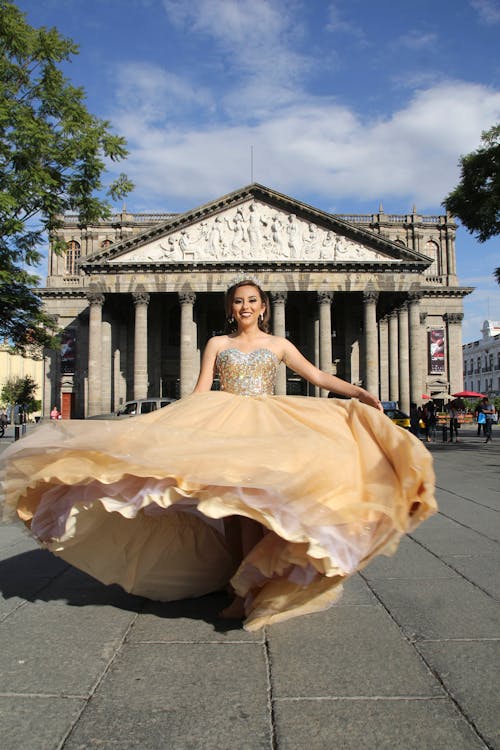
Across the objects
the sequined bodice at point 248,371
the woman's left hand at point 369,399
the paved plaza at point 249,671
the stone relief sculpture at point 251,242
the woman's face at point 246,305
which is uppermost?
the stone relief sculpture at point 251,242

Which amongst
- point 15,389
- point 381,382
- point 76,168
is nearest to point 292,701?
point 76,168

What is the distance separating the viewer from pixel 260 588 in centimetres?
328

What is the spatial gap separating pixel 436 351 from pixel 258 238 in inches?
781

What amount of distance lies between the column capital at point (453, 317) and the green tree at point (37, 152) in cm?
3761

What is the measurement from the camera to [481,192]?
69.2 ft

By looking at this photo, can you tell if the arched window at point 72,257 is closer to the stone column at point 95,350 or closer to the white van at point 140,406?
the stone column at point 95,350

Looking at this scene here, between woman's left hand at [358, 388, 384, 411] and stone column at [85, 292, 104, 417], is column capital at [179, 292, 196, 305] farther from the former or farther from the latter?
woman's left hand at [358, 388, 384, 411]

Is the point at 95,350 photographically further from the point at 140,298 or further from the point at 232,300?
the point at 232,300

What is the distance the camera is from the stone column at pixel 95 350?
40438 mm

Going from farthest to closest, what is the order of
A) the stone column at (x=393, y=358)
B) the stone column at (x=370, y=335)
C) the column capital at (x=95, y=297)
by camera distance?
1. the stone column at (x=393, y=358)
2. the stone column at (x=370, y=335)
3. the column capital at (x=95, y=297)

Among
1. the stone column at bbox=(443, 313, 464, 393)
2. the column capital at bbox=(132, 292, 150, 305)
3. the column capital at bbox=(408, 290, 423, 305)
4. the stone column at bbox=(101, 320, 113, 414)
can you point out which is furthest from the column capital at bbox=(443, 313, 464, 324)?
the stone column at bbox=(101, 320, 113, 414)

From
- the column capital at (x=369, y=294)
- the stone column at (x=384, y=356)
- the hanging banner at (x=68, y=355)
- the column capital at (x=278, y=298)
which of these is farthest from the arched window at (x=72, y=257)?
the stone column at (x=384, y=356)

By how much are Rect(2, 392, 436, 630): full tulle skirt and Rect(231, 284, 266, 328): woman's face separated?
798 millimetres

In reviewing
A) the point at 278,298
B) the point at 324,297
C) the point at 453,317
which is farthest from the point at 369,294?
the point at 453,317
